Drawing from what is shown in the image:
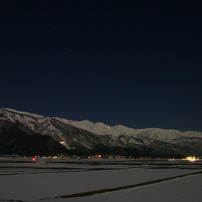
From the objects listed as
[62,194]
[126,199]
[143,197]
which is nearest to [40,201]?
[62,194]

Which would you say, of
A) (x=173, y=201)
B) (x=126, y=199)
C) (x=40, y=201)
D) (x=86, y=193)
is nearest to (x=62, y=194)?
(x=86, y=193)

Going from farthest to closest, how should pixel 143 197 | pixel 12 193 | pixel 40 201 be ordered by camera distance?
1. pixel 12 193
2. pixel 143 197
3. pixel 40 201

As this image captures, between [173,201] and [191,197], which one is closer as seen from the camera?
[173,201]

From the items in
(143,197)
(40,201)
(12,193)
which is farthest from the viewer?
(12,193)

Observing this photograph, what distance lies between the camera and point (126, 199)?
2333 cm

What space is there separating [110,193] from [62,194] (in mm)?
3819

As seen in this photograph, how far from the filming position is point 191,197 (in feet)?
80.4

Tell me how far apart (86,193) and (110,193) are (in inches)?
74.7

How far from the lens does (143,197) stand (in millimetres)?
24328

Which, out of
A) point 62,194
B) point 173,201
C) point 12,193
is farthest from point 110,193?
point 12,193

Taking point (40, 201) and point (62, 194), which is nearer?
point (40, 201)

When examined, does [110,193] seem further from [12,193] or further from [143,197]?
[12,193]

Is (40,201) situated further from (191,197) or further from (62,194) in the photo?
(191,197)

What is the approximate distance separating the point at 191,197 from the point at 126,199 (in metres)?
4.98
